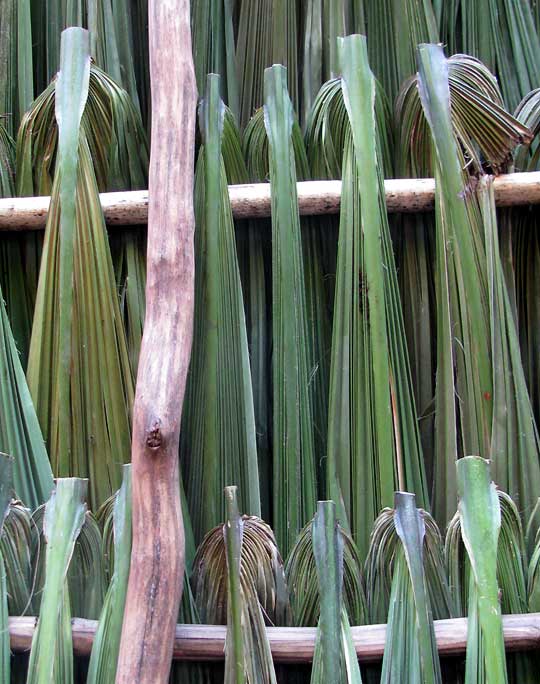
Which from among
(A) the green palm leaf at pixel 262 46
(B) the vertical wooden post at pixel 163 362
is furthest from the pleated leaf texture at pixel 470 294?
(B) the vertical wooden post at pixel 163 362

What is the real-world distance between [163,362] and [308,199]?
1.59 feet

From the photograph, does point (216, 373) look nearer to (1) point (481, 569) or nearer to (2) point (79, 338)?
(2) point (79, 338)

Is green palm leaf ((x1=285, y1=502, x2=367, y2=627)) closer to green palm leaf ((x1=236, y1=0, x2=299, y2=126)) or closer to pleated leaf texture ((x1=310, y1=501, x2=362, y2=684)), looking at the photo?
pleated leaf texture ((x1=310, y1=501, x2=362, y2=684))

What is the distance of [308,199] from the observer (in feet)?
6.04

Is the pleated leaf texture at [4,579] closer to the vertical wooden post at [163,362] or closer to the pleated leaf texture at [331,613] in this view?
the vertical wooden post at [163,362]

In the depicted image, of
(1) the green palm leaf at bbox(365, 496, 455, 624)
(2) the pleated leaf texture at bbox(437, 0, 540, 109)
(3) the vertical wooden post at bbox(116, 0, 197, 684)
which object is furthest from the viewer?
(2) the pleated leaf texture at bbox(437, 0, 540, 109)

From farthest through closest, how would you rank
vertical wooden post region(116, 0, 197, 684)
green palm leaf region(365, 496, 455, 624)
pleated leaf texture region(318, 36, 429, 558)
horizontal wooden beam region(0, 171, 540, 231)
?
horizontal wooden beam region(0, 171, 540, 231), pleated leaf texture region(318, 36, 429, 558), green palm leaf region(365, 496, 455, 624), vertical wooden post region(116, 0, 197, 684)

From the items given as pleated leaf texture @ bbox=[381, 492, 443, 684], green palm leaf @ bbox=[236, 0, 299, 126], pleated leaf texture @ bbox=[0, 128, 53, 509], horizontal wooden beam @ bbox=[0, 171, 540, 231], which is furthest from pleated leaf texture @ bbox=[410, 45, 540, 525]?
pleated leaf texture @ bbox=[0, 128, 53, 509]

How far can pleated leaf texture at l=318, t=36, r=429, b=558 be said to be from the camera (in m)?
1.68

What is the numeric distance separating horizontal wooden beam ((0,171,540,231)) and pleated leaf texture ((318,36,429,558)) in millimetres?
58

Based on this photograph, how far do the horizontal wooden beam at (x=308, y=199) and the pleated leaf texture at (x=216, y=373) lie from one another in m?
0.06

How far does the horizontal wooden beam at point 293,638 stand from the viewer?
5.04ft

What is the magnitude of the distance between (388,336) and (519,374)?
0.78 ft

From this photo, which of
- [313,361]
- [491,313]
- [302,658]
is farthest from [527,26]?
[302,658]
